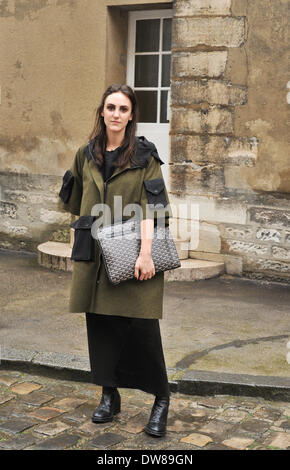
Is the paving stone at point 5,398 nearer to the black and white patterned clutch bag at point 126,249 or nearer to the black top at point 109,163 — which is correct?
the black and white patterned clutch bag at point 126,249

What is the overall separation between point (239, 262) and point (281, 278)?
1.58 ft

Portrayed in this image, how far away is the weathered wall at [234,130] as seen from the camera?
745 centimetres

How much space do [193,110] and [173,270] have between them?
1.74 metres

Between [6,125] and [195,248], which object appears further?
[6,125]

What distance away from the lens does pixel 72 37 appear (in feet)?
27.8

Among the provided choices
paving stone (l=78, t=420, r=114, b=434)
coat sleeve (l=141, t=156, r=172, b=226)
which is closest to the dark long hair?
coat sleeve (l=141, t=156, r=172, b=226)

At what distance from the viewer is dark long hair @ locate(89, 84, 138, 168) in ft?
13.0

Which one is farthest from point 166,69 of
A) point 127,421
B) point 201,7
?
point 127,421

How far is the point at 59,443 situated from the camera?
3814mm

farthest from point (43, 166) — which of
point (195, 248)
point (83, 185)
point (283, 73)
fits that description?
point (83, 185)

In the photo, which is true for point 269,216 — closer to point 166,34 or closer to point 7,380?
point 166,34

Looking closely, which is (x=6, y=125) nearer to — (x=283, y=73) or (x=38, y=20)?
(x=38, y=20)

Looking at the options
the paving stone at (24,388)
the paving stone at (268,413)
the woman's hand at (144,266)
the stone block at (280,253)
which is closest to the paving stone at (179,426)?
the paving stone at (268,413)

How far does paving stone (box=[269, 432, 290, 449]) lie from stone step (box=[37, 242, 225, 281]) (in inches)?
144
